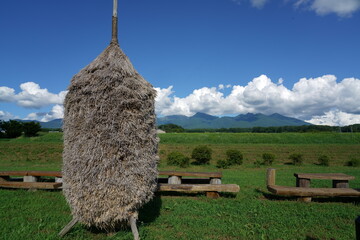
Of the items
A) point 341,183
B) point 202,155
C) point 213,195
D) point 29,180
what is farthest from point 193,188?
point 202,155

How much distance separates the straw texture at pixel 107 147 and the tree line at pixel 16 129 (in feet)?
179

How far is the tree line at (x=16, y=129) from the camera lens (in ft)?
167

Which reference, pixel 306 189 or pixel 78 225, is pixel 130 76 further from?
pixel 306 189

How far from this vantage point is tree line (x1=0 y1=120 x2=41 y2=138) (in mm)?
50906

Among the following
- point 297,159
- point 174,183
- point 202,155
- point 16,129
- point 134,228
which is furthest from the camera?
point 16,129

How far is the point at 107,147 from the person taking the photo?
4891 mm

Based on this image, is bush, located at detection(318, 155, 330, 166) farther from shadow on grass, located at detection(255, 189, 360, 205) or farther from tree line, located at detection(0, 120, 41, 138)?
tree line, located at detection(0, 120, 41, 138)

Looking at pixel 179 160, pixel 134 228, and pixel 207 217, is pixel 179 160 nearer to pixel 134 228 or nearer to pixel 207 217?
pixel 207 217

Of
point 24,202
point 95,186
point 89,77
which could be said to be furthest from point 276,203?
point 24,202

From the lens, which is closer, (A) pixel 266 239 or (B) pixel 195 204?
(A) pixel 266 239

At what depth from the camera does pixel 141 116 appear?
5.17m

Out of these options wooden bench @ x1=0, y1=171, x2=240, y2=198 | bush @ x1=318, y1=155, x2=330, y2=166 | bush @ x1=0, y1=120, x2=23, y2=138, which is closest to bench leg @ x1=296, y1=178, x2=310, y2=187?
wooden bench @ x1=0, y1=171, x2=240, y2=198

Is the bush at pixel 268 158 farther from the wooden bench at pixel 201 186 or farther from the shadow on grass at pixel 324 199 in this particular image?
the wooden bench at pixel 201 186

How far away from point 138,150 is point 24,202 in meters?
5.70
